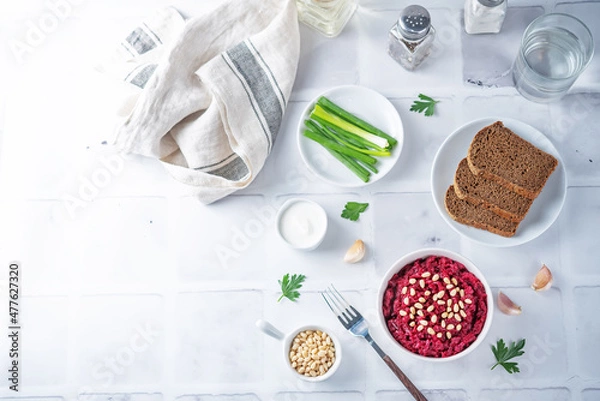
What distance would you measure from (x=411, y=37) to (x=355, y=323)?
2.10 feet

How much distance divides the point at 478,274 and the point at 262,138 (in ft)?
1.83

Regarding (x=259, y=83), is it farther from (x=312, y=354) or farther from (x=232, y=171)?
(x=312, y=354)

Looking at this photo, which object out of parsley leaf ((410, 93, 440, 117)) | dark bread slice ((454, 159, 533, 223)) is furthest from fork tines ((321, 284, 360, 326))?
parsley leaf ((410, 93, 440, 117))

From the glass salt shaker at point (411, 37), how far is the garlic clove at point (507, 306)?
1.85 feet

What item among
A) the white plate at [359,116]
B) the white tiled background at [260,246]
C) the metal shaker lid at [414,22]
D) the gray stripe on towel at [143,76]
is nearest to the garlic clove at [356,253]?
the white tiled background at [260,246]

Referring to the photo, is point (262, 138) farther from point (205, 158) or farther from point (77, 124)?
point (77, 124)

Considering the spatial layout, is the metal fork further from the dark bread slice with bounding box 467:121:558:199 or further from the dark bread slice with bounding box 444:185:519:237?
the dark bread slice with bounding box 467:121:558:199

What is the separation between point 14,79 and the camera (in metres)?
1.80

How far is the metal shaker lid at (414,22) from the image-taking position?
5.32ft

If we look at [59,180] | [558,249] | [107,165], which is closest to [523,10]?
[558,249]

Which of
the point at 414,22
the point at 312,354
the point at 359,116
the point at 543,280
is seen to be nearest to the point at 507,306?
the point at 543,280

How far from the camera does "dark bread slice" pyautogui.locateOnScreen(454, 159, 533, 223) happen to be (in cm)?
160

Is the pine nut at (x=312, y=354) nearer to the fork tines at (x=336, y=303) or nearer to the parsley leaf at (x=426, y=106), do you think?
the fork tines at (x=336, y=303)

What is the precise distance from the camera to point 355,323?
1612mm
